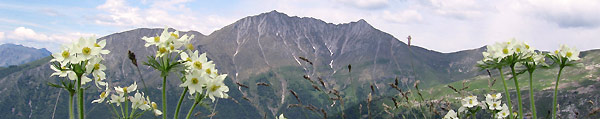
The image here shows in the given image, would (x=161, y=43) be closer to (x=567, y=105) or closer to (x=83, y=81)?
(x=83, y=81)

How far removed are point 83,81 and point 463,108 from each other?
485 centimetres

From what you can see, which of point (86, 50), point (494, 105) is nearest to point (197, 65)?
point (86, 50)

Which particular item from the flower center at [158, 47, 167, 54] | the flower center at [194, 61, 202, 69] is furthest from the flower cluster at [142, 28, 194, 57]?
the flower center at [194, 61, 202, 69]

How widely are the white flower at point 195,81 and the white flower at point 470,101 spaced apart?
12.7 ft

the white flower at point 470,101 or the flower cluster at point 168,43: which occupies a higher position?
the flower cluster at point 168,43

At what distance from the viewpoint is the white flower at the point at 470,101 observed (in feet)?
19.2

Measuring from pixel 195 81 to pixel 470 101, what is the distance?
4.04 meters

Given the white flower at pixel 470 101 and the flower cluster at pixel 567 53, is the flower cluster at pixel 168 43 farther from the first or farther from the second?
the flower cluster at pixel 567 53

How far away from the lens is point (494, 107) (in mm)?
5902

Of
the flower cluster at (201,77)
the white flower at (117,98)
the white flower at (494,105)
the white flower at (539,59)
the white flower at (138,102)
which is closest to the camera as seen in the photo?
the flower cluster at (201,77)

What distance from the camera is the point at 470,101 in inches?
235

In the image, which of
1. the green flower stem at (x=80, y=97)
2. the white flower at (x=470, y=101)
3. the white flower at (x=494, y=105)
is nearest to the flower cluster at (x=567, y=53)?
the white flower at (x=494, y=105)

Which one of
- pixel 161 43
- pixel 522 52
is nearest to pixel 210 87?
pixel 161 43

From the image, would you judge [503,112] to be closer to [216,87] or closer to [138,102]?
[216,87]
